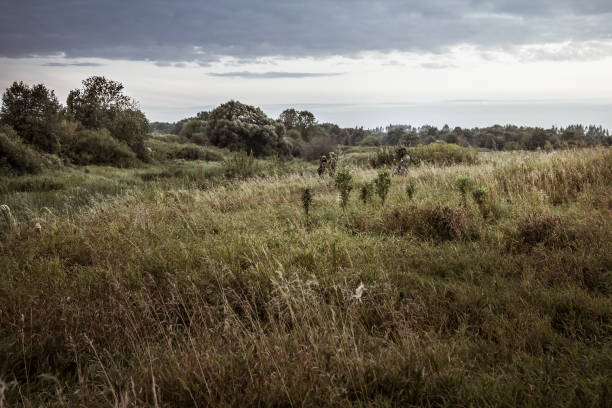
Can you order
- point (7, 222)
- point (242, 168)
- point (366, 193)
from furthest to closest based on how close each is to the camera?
1. point (242, 168)
2. point (7, 222)
3. point (366, 193)

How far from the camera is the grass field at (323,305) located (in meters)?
2.53

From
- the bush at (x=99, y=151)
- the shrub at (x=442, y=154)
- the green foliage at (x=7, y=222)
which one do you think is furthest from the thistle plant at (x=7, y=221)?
the bush at (x=99, y=151)

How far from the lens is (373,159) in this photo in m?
23.4

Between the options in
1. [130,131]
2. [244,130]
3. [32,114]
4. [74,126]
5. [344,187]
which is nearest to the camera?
[344,187]

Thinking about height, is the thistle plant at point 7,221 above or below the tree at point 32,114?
below

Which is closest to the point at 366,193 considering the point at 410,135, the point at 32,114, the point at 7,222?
the point at 7,222

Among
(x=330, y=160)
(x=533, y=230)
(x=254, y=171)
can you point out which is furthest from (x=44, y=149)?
(x=533, y=230)

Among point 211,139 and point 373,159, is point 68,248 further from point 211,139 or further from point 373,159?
point 211,139

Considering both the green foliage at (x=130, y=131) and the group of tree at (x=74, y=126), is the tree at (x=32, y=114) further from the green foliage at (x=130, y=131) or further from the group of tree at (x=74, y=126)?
the green foliage at (x=130, y=131)

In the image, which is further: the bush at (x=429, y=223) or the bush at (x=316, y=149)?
the bush at (x=316, y=149)

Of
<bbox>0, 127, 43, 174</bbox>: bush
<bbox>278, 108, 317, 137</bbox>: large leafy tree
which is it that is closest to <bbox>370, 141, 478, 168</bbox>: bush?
<bbox>0, 127, 43, 174</bbox>: bush

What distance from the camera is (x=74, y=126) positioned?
2948 cm

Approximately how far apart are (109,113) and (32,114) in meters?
10.6

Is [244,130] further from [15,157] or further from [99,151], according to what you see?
[15,157]
